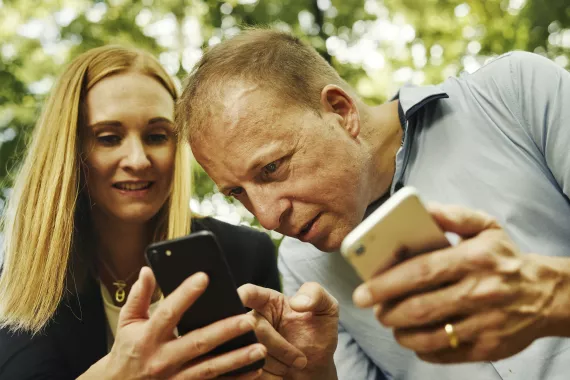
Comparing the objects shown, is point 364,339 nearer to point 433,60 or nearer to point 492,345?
point 492,345

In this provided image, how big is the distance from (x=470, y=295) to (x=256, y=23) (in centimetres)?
450

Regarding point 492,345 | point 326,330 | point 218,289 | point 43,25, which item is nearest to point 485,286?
point 492,345

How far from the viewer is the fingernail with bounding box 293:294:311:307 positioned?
174 centimetres

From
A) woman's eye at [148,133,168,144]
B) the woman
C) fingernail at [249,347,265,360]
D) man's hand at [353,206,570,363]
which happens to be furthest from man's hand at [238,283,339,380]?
woman's eye at [148,133,168,144]

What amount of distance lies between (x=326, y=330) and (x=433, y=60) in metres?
5.30

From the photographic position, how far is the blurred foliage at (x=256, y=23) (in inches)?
215

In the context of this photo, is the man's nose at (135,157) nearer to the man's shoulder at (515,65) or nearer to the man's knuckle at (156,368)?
the man's knuckle at (156,368)

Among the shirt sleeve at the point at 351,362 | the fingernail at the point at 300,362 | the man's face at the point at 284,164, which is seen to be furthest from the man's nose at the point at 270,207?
the shirt sleeve at the point at 351,362

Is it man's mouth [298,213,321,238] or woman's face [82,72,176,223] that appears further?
woman's face [82,72,176,223]

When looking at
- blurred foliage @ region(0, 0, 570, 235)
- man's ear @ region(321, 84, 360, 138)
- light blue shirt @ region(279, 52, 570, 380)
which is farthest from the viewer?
blurred foliage @ region(0, 0, 570, 235)

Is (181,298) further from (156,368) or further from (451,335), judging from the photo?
(451,335)

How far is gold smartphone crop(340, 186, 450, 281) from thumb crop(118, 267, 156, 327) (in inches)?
26.2

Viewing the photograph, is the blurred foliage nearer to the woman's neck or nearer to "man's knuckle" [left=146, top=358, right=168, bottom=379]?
the woman's neck

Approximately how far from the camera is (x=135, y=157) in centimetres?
273
